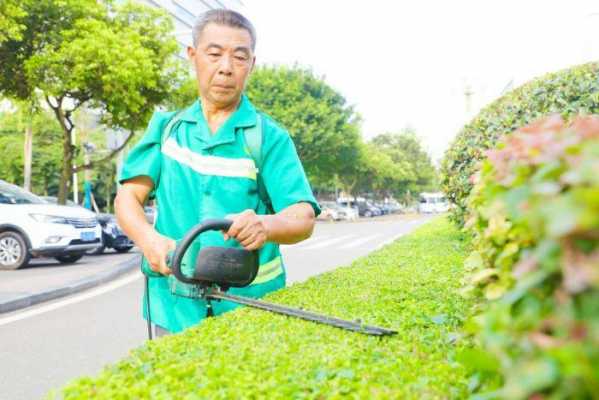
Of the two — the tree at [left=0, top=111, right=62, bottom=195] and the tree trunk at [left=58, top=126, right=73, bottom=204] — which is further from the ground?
the tree at [left=0, top=111, right=62, bottom=195]

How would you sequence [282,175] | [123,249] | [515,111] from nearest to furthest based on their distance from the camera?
1. [282,175]
2. [515,111]
3. [123,249]

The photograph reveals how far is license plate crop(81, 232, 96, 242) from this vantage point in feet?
38.1

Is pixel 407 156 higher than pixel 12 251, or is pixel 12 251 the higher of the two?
pixel 407 156

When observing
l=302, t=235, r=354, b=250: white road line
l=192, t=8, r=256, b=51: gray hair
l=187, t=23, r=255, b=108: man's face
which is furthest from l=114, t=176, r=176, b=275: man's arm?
l=302, t=235, r=354, b=250: white road line

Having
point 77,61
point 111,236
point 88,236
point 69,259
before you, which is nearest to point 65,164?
point 77,61

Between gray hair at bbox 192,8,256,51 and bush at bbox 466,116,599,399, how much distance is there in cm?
166

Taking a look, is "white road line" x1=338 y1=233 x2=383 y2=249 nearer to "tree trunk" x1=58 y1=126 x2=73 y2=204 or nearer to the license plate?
the license plate

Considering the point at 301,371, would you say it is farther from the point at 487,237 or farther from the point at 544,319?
the point at 544,319

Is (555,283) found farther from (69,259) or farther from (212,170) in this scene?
(69,259)

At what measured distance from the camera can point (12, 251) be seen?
35.7 feet

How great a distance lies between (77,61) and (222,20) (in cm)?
1500

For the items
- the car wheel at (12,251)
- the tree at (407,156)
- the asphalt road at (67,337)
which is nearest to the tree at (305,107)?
the car wheel at (12,251)

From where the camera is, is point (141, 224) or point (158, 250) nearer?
point (158, 250)

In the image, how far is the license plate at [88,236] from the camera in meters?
11.6
